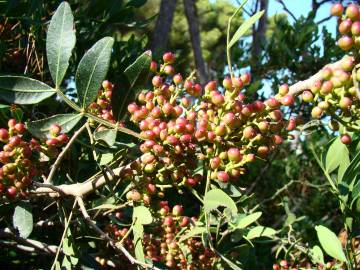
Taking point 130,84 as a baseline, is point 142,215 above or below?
below

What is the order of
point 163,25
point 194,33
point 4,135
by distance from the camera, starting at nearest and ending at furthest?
point 4,135 → point 163,25 → point 194,33

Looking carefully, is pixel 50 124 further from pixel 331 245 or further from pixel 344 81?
pixel 331 245

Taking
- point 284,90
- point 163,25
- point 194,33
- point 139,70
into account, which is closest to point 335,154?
point 284,90

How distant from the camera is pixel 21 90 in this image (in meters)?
0.82

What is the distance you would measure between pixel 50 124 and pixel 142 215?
0.71 feet

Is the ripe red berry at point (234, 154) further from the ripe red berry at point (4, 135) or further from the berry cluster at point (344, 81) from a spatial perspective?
the ripe red berry at point (4, 135)

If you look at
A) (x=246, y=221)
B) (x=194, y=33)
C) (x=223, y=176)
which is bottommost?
(x=194, y=33)

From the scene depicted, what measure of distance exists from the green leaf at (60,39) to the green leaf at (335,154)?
0.57 metres

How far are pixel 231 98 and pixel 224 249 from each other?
1.70ft

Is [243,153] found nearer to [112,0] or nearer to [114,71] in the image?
[114,71]

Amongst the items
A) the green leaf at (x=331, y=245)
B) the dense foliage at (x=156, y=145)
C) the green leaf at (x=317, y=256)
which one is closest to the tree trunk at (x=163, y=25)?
the dense foliage at (x=156, y=145)

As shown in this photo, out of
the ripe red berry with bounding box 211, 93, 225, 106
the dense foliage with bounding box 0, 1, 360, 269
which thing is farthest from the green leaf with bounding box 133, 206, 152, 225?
the ripe red berry with bounding box 211, 93, 225, 106

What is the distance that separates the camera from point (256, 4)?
3.76 meters

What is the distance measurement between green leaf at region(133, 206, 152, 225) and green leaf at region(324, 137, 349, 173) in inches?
16.6
